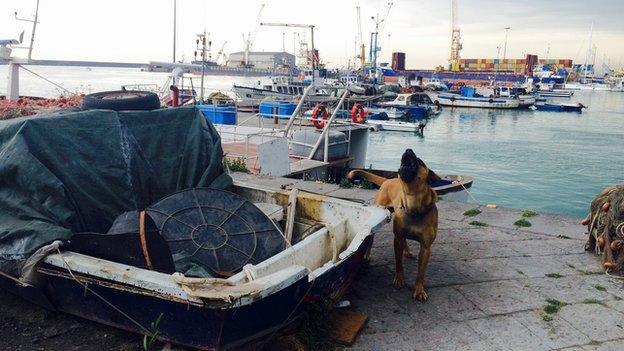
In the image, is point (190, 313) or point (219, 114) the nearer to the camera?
point (190, 313)

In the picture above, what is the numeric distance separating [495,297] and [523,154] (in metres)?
29.8

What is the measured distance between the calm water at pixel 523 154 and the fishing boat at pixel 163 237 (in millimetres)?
16320

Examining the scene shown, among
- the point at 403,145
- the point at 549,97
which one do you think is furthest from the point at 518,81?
the point at 403,145

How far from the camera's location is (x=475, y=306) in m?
4.89

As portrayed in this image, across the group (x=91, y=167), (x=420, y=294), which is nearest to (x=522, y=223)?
(x=420, y=294)

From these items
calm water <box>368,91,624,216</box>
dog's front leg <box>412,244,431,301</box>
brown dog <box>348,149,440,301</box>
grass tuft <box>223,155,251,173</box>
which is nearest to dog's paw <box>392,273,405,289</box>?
brown dog <box>348,149,440,301</box>

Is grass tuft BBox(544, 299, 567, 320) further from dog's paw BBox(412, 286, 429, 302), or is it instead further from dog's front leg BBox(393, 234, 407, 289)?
dog's front leg BBox(393, 234, 407, 289)

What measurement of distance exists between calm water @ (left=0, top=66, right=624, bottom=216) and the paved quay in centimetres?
1349

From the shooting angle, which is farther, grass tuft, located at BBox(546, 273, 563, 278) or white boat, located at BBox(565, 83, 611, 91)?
white boat, located at BBox(565, 83, 611, 91)

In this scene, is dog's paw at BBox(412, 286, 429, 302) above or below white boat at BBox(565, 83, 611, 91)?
below

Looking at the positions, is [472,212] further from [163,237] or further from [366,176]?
[163,237]

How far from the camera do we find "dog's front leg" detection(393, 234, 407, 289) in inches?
198

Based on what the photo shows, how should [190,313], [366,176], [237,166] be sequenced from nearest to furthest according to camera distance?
[190,313], [366,176], [237,166]

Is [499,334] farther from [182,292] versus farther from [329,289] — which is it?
[182,292]
